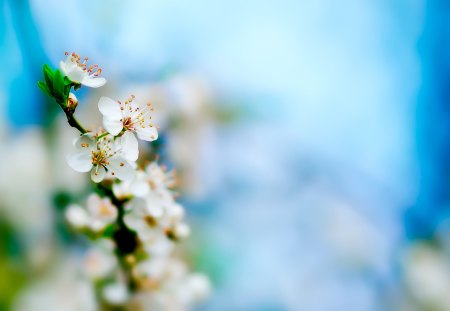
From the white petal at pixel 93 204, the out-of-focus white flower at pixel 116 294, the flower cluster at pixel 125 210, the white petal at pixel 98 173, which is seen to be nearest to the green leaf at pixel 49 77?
the flower cluster at pixel 125 210

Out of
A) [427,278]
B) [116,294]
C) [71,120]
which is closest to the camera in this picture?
[71,120]

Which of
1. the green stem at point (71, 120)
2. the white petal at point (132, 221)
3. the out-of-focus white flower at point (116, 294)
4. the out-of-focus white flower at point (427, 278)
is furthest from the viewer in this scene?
the out-of-focus white flower at point (427, 278)

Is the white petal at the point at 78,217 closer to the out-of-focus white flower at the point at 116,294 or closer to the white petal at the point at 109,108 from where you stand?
the out-of-focus white flower at the point at 116,294

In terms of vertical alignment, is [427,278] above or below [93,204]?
above

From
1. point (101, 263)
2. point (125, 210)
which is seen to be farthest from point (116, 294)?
point (125, 210)

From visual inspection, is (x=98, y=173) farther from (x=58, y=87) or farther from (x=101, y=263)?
(x=101, y=263)

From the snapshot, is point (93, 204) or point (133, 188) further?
point (93, 204)

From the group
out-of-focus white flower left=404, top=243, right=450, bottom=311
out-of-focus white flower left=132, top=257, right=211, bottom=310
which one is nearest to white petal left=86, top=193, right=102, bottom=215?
out-of-focus white flower left=132, top=257, right=211, bottom=310
